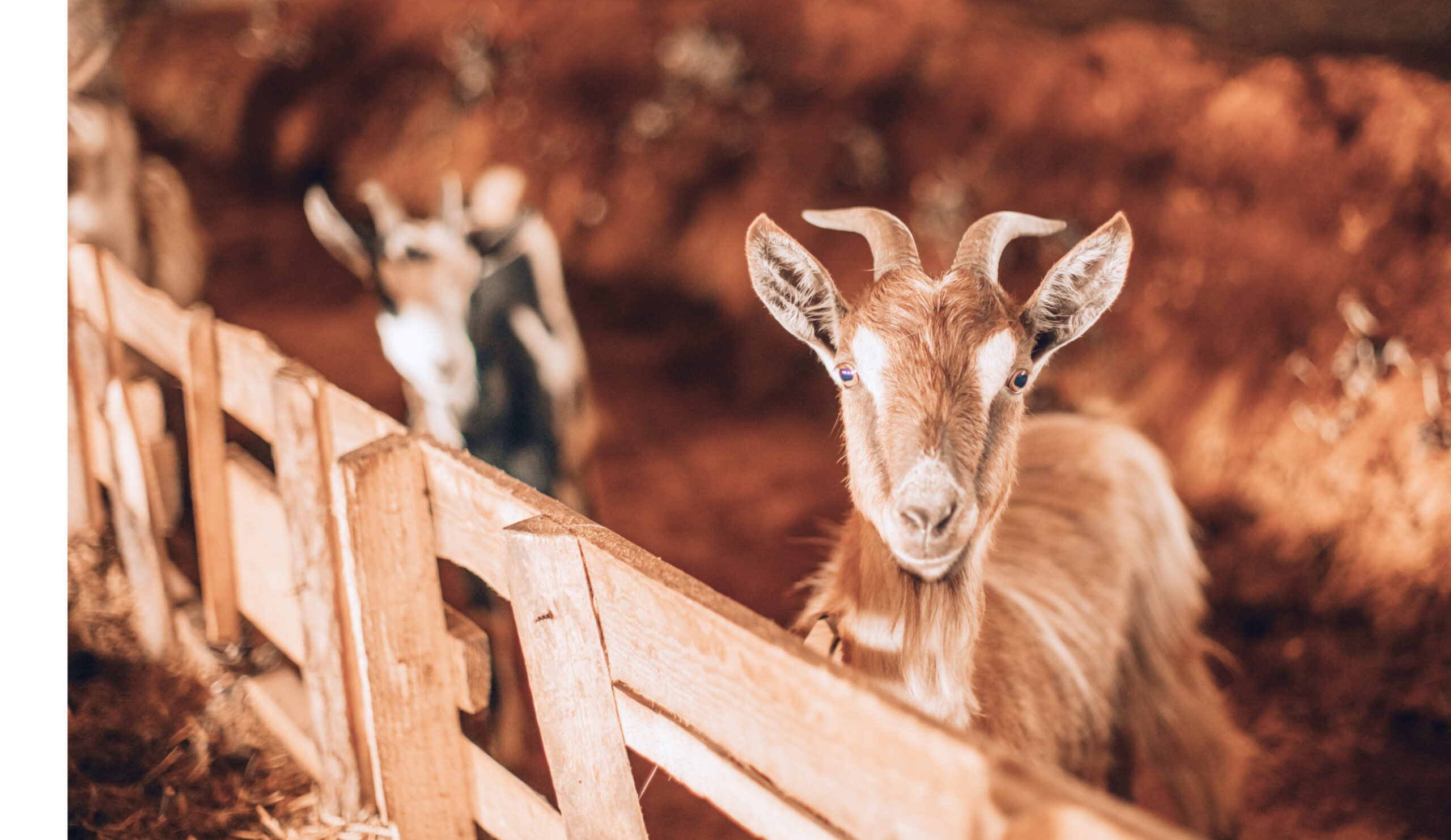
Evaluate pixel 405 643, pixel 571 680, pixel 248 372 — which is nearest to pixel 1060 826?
pixel 571 680

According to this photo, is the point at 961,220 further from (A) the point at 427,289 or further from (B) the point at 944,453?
(B) the point at 944,453

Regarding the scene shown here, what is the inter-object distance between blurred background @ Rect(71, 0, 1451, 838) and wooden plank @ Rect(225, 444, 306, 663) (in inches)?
52.7

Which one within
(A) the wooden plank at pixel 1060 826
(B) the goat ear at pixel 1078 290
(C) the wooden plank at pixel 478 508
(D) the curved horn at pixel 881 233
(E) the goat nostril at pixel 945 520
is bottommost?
(A) the wooden plank at pixel 1060 826

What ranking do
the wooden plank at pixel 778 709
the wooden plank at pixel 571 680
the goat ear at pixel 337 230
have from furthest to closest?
the goat ear at pixel 337 230, the wooden plank at pixel 571 680, the wooden plank at pixel 778 709

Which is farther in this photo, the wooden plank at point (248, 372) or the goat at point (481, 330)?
the goat at point (481, 330)

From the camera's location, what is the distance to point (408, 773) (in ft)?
5.82

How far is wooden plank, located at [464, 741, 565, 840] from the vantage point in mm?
1583

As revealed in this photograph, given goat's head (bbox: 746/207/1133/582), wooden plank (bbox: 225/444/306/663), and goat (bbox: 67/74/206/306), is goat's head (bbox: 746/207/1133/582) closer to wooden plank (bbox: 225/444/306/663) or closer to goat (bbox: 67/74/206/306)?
wooden plank (bbox: 225/444/306/663)

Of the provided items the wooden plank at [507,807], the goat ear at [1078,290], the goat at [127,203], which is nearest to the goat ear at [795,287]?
the goat ear at [1078,290]

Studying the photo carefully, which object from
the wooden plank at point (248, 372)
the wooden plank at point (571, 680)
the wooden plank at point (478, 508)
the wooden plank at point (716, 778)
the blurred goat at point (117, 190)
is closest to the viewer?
the wooden plank at point (716, 778)

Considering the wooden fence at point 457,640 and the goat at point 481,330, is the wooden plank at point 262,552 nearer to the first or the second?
the wooden fence at point 457,640

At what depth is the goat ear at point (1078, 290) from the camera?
152 cm

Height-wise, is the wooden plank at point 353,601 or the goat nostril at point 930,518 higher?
the wooden plank at point 353,601

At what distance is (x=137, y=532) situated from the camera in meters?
2.69
